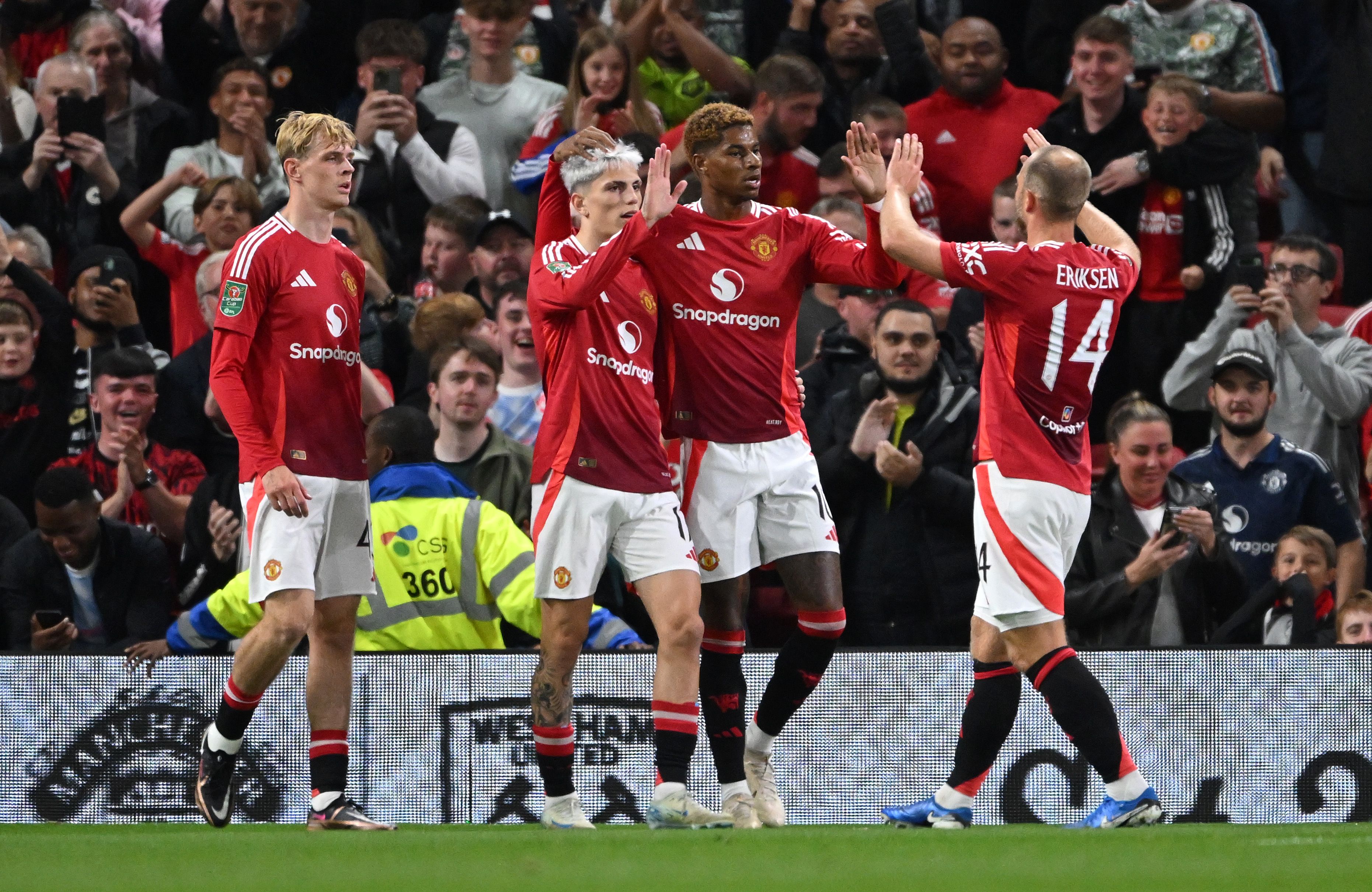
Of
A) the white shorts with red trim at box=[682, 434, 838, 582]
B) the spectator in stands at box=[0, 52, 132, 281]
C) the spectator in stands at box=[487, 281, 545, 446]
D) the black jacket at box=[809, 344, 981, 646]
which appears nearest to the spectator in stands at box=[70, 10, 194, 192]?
the spectator in stands at box=[0, 52, 132, 281]

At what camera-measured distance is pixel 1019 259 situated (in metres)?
6.49

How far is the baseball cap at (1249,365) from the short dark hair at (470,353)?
3.59 metres

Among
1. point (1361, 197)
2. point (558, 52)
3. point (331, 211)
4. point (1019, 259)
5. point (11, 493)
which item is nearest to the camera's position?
point (1019, 259)

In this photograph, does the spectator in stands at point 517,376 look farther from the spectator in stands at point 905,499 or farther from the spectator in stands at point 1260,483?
the spectator in stands at point 1260,483

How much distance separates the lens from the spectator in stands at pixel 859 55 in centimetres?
1162

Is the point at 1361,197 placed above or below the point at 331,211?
above

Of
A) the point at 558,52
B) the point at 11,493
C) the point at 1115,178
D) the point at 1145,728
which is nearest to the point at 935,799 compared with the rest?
the point at 1145,728

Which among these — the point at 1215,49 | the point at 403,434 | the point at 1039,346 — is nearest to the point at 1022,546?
the point at 1039,346

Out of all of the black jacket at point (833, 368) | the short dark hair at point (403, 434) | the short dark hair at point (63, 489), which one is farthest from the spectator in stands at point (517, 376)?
the short dark hair at point (63, 489)

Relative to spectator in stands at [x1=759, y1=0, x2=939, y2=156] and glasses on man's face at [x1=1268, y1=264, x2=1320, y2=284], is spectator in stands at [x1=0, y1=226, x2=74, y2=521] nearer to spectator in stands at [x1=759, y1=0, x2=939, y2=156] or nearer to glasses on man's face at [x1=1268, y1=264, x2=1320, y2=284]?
spectator in stands at [x1=759, y1=0, x2=939, y2=156]

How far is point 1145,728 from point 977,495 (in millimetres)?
2026

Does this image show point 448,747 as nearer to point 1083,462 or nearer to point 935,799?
point 935,799

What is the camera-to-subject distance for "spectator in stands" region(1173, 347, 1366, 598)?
30.2 feet

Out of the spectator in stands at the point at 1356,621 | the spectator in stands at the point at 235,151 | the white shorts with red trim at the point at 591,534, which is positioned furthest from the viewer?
the spectator in stands at the point at 235,151
